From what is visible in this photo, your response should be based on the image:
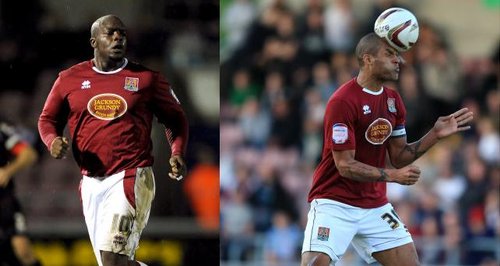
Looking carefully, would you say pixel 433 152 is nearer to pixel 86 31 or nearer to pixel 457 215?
pixel 457 215

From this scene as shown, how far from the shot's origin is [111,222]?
898cm

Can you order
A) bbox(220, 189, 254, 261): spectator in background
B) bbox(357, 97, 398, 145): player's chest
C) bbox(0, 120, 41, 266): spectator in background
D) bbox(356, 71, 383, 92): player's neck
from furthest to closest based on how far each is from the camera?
bbox(220, 189, 254, 261): spectator in background → bbox(0, 120, 41, 266): spectator in background → bbox(356, 71, 383, 92): player's neck → bbox(357, 97, 398, 145): player's chest

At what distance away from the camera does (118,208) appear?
9.01 metres

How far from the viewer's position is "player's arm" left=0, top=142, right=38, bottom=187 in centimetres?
1126

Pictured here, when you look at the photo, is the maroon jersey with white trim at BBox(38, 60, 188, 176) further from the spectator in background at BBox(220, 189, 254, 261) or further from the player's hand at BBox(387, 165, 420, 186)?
the spectator in background at BBox(220, 189, 254, 261)


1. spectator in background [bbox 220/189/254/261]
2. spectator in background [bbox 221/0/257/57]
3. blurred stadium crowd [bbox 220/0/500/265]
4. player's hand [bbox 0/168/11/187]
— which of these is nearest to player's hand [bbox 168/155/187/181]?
player's hand [bbox 0/168/11/187]

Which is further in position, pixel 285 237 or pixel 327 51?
pixel 327 51

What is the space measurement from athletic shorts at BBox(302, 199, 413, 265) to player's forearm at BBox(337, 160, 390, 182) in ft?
1.21

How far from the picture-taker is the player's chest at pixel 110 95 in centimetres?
898

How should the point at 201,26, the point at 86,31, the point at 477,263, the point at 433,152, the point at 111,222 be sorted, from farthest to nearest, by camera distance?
the point at 433,152, the point at 477,263, the point at 201,26, the point at 86,31, the point at 111,222

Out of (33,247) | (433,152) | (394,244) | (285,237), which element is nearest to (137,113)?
(394,244)

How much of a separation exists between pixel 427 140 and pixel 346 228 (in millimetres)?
940


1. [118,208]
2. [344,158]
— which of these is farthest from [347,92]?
[118,208]

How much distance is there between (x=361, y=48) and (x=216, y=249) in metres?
2.82
